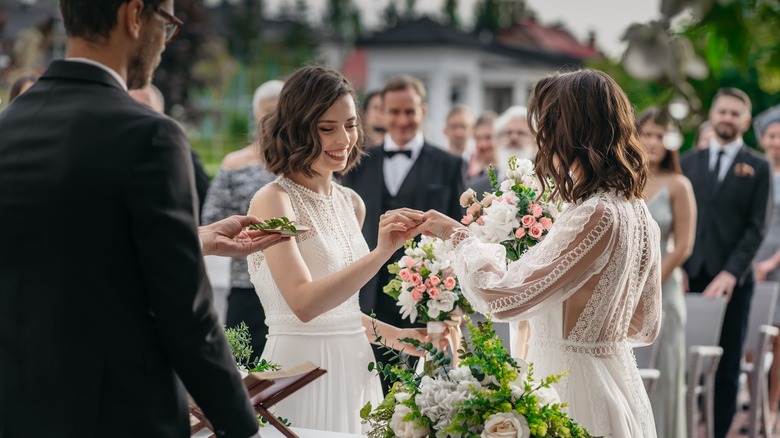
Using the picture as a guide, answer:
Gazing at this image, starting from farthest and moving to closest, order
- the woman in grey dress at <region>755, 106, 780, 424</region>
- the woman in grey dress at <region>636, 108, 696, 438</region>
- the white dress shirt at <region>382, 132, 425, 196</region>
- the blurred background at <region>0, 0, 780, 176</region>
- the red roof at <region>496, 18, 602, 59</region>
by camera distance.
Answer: the red roof at <region>496, 18, 602, 59</region>
the blurred background at <region>0, 0, 780, 176</region>
the woman in grey dress at <region>755, 106, 780, 424</region>
the woman in grey dress at <region>636, 108, 696, 438</region>
the white dress shirt at <region>382, 132, 425, 196</region>

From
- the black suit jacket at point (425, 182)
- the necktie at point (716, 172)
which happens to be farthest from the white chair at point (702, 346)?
the black suit jacket at point (425, 182)

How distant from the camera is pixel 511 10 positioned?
60312mm

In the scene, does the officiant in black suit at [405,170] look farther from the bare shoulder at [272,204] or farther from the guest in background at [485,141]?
the bare shoulder at [272,204]

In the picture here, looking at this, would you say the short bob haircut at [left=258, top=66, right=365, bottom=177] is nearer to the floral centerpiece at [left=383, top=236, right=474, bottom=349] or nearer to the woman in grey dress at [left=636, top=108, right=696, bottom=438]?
the floral centerpiece at [left=383, top=236, right=474, bottom=349]

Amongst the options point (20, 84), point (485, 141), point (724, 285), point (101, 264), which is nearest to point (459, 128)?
point (485, 141)

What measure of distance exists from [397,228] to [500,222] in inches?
14.0

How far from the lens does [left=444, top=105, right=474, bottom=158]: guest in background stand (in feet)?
29.6

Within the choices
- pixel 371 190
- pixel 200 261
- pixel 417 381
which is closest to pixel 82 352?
pixel 200 261

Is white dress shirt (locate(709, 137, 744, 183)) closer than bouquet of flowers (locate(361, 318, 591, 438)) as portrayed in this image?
No

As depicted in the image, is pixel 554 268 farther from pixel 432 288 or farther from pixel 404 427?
pixel 404 427

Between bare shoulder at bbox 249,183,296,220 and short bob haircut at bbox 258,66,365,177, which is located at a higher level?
short bob haircut at bbox 258,66,365,177

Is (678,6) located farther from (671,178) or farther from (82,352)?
(671,178)

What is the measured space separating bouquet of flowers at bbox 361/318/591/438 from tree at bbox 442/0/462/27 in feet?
191

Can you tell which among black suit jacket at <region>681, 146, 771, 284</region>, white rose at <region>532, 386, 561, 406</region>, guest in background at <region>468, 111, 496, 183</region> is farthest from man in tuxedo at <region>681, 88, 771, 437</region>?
white rose at <region>532, 386, 561, 406</region>
